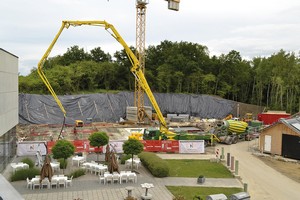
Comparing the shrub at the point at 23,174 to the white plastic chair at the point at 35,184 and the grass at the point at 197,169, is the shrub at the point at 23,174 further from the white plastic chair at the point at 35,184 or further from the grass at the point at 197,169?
the grass at the point at 197,169

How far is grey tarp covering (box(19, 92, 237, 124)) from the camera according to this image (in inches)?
1955

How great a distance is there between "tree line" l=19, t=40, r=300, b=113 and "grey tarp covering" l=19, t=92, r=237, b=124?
8.75 m

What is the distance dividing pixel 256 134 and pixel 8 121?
28333 mm

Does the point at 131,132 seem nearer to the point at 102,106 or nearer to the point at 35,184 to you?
the point at 102,106

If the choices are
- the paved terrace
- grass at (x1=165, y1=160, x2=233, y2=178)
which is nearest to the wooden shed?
grass at (x1=165, y1=160, x2=233, y2=178)

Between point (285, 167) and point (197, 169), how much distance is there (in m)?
7.21

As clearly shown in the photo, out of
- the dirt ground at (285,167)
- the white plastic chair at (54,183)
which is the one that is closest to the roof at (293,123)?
the dirt ground at (285,167)

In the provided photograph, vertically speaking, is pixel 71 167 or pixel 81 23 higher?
pixel 81 23

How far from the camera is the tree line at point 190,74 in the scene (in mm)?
63094

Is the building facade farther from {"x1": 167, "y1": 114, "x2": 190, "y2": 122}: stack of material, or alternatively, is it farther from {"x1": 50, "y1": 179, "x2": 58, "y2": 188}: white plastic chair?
{"x1": 167, "y1": 114, "x2": 190, "y2": 122}: stack of material

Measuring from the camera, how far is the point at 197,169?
23734 mm

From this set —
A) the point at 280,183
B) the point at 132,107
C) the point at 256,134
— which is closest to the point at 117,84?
the point at 132,107

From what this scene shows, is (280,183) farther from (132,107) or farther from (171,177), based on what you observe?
(132,107)

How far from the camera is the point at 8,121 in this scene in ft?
70.5
